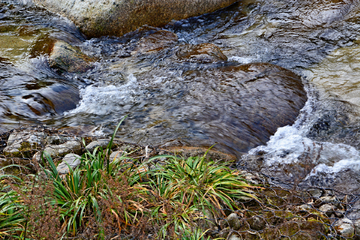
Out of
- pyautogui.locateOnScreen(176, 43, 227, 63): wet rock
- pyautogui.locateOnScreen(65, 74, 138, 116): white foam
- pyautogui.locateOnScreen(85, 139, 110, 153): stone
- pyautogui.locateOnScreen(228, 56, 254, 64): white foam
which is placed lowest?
pyautogui.locateOnScreen(65, 74, 138, 116): white foam

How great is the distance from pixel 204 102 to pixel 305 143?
1.95 metres

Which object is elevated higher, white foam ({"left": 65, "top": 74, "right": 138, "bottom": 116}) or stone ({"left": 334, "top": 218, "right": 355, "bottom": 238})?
stone ({"left": 334, "top": 218, "right": 355, "bottom": 238})

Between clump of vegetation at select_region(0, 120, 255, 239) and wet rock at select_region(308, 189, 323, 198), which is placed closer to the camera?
clump of vegetation at select_region(0, 120, 255, 239)

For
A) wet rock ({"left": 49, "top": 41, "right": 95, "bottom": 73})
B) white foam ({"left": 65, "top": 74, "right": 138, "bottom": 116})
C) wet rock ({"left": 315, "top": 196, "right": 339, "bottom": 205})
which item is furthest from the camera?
wet rock ({"left": 49, "top": 41, "right": 95, "bottom": 73})

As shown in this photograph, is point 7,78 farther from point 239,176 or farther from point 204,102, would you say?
→ point 239,176

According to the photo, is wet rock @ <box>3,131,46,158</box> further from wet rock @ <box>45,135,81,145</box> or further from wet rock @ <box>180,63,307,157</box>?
wet rock @ <box>180,63,307,157</box>

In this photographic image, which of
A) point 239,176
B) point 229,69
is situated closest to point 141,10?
point 229,69

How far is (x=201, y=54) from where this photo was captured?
701cm

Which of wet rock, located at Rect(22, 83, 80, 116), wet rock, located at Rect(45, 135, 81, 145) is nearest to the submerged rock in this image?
wet rock, located at Rect(22, 83, 80, 116)

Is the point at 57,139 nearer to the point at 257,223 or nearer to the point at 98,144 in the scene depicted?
the point at 98,144

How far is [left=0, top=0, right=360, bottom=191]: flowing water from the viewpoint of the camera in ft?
14.6

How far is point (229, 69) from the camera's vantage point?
21.6 feet

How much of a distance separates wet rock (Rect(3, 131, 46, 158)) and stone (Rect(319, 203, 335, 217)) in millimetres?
3477

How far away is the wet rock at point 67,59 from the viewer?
670 centimetres
